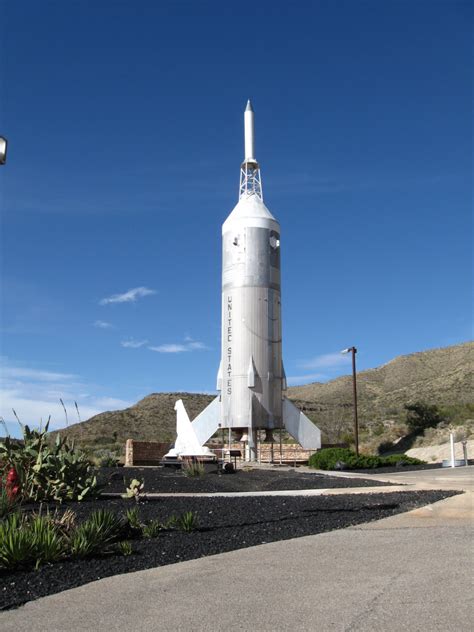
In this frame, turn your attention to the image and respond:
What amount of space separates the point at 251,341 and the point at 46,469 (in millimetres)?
20256

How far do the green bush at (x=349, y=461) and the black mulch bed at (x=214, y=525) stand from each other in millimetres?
13062

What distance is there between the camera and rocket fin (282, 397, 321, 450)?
34156mm

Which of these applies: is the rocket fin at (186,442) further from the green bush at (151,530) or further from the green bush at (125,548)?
the green bush at (125,548)

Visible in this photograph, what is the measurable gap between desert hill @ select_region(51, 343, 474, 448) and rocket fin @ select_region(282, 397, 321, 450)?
1610 centimetres

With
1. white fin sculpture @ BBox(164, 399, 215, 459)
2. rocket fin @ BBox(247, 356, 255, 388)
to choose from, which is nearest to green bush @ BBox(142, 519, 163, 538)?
white fin sculpture @ BBox(164, 399, 215, 459)

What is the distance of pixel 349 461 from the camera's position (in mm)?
28000

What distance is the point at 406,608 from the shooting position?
5.60 m

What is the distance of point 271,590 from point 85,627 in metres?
1.74

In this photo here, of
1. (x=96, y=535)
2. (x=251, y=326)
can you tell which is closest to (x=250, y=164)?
(x=251, y=326)

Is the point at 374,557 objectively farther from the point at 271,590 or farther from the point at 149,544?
the point at 149,544

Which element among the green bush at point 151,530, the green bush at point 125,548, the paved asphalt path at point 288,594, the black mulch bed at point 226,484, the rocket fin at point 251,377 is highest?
the rocket fin at point 251,377

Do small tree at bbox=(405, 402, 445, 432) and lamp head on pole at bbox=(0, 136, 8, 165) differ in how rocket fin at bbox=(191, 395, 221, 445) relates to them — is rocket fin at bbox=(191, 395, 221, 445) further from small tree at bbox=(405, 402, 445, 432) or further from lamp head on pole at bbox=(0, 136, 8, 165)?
lamp head on pole at bbox=(0, 136, 8, 165)

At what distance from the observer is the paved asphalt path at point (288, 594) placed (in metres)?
5.33

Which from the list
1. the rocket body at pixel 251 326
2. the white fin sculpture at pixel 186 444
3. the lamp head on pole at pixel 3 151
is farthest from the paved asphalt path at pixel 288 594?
the rocket body at pixel 251 326
